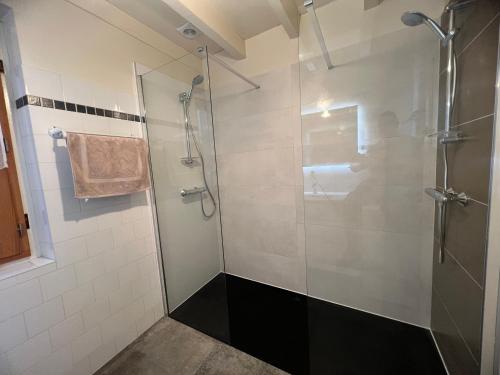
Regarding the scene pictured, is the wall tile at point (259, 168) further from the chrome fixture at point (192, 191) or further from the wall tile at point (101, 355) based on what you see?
the wall tile at point (101, 355)

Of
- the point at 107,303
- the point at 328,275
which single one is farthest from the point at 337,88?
the point at 107,303

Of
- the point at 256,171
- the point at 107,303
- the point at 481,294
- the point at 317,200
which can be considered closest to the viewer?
the point at 481,294

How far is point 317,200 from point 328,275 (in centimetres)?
68

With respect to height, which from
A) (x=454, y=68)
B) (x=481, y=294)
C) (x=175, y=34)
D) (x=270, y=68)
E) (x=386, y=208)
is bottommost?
(x=481, y=294)

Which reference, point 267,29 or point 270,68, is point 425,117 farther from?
point 267,29

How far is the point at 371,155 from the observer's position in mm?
1544

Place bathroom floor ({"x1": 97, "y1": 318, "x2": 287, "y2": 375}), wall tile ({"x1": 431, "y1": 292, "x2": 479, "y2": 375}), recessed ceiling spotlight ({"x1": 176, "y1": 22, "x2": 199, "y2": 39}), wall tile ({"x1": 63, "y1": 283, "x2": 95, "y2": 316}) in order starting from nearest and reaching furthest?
wall tile ({"x1": 431, "y1": 292, "x2": 479, "y2": 375}) → wall tile ({"x1": 63, "y1": 283, "x2": 95, "y2": 316}) → bathroom floor ({"x1": 97, "y1": 318, "x2": 287, "y2": 375}) → recessed ceiling spotlight ({"x1": 176, "y1": 22, "x2": 199, "y2": 39})

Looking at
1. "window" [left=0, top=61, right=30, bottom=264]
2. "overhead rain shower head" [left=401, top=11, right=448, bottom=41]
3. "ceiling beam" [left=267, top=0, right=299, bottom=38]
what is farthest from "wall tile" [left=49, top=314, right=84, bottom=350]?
"overhead rain shower head" [left=401, top=11, right=448, bottom=41]

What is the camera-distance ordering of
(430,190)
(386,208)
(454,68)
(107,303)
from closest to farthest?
(454,68) < (430,190) < (107,303) < (386,208)

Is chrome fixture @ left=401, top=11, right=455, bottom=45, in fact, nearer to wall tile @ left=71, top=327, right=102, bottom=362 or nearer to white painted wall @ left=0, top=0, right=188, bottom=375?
white painted wall @ left=0, top=0, right=188, bottom=375

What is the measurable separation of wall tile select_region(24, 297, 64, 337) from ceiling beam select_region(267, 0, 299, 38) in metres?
2.28

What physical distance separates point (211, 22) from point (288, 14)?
565mm

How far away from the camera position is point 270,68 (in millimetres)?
1885

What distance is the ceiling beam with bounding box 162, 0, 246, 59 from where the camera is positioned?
1.30 m
